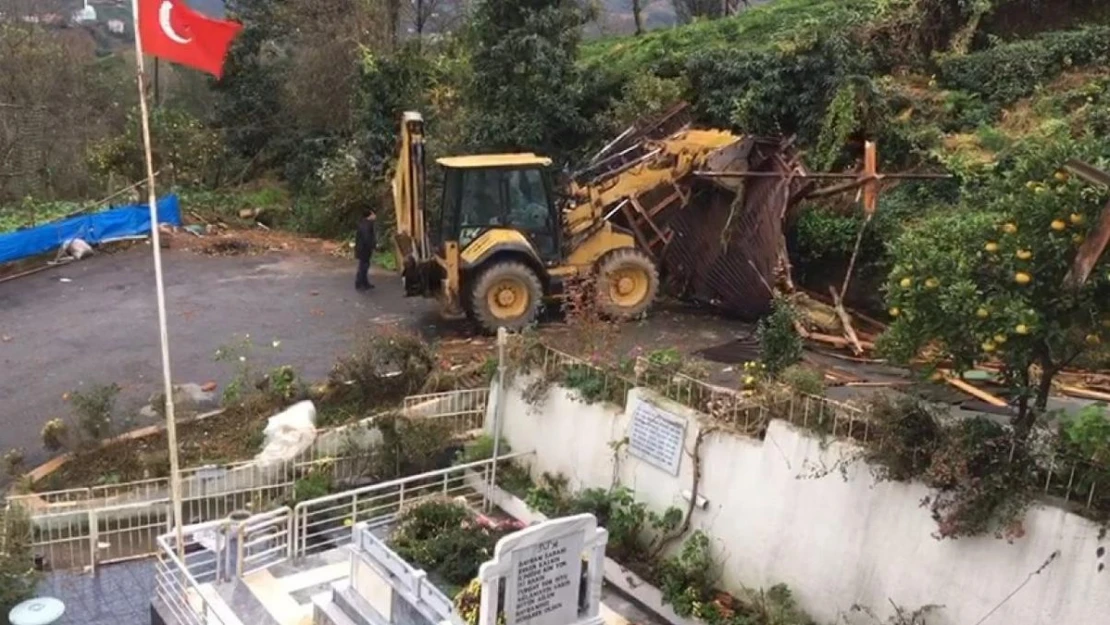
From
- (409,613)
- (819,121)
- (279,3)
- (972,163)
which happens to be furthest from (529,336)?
(279,3)

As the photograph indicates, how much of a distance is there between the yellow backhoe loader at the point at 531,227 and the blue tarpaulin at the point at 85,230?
7.68m

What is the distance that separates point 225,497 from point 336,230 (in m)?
12.3

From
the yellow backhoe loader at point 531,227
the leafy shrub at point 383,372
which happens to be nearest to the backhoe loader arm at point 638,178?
the yellow backhoe loader at point 531,227

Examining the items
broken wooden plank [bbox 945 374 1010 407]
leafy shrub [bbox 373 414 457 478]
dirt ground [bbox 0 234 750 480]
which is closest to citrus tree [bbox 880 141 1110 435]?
broken wooden plank [bbox 945 374 1010 407]

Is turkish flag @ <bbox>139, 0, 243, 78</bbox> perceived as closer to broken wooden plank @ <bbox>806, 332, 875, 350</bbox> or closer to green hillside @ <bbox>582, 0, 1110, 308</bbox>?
broken wooden plank @ <bbox>806, 332, 875, 350</bbox>

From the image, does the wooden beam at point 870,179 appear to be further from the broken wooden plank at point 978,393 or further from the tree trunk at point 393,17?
the tree trunk at point 393,17

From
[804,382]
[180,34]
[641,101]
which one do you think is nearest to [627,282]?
[641,101]

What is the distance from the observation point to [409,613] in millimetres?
7926

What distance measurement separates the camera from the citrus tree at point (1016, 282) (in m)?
6.45

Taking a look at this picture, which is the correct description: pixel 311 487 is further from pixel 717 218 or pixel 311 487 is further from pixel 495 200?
pixel 717 218

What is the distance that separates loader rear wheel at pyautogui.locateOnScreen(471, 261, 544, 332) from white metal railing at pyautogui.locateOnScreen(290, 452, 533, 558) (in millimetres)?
3090

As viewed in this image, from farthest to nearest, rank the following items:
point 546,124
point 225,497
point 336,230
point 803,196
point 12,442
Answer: point 336,230 → point 546,124 → point 803,196 → point 12,442 → point 225,497

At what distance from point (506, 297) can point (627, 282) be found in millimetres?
1825

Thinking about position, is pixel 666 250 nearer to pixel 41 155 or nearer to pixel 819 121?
pixel 819 121
